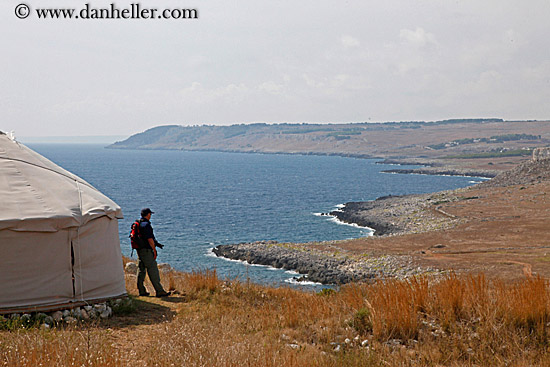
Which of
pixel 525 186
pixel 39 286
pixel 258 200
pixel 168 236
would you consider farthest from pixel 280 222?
pixel 39 286

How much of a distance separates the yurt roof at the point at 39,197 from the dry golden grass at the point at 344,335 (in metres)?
2.23

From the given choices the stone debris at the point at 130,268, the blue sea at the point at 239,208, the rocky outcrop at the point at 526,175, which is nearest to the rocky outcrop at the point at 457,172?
the blue sea at the point at 239,208

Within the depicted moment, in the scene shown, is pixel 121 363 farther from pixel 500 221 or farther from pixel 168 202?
pixel 168 202

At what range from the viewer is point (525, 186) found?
69.1 metres

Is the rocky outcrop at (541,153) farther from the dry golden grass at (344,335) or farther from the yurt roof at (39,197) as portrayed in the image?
the yurt roof at (39,197)

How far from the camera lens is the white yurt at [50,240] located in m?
9.52

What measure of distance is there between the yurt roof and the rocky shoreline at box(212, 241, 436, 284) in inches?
768

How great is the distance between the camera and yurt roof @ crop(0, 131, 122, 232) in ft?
31.5

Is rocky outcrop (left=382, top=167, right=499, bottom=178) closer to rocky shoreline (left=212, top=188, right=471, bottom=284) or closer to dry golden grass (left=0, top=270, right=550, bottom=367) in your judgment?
rocky shoreline (left=212, top=188, right=471, bottom=284)

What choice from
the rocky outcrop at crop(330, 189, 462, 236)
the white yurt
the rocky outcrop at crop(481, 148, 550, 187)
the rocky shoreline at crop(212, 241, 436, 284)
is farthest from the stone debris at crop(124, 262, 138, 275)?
the rocky outcrop at crop(481, 148, 550, 187)

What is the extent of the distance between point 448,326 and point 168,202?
235 feet

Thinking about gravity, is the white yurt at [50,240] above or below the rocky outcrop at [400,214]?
above

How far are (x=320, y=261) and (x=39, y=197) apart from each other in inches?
1085

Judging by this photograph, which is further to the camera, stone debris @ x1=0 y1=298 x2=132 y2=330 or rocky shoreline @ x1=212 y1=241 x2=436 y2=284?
rocky shoreline @ x1=212 y1=241 x2=436 y2=284
